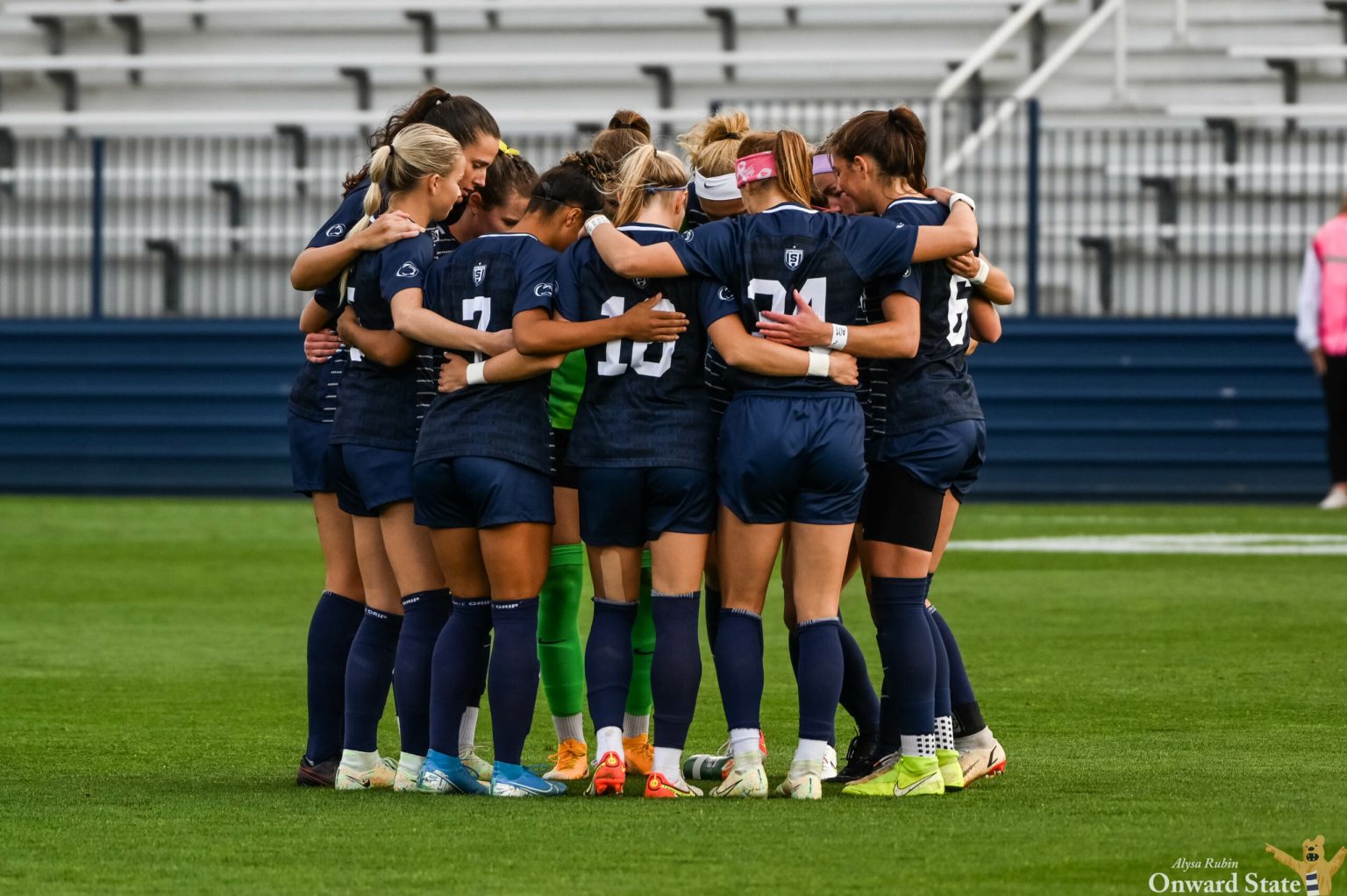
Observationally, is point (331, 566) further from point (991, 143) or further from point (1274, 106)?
point (1274, 106)

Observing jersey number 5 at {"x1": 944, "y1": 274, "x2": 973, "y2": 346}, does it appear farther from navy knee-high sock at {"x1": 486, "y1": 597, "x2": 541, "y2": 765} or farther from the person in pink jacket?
the person in pink jacket

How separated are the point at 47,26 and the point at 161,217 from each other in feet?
9.87

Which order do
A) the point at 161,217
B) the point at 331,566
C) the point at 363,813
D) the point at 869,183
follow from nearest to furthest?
1. the point at 363,813
2. the point at 869,183
3. the point at 331,566
4. the point at 161,217

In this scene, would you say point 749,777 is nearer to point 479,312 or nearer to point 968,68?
point 479,312

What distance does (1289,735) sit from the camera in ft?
18.2

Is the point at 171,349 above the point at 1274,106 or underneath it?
underneath

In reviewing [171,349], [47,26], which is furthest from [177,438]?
[47,26]

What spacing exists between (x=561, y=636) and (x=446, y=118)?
139cm

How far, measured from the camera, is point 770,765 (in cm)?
534

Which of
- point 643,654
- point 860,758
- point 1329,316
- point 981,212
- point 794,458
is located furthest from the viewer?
point 981,212

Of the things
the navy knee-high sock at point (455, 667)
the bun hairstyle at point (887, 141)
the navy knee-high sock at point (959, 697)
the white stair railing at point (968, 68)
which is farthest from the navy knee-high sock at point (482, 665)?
the white stair railing at point (968, 68)

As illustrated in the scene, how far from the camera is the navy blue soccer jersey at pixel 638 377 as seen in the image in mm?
4805

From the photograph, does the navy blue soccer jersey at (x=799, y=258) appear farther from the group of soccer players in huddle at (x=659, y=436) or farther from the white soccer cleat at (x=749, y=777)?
the white soccer cleat at (x=749, y=777)

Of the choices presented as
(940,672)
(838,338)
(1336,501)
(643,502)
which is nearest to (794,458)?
(838,338)
